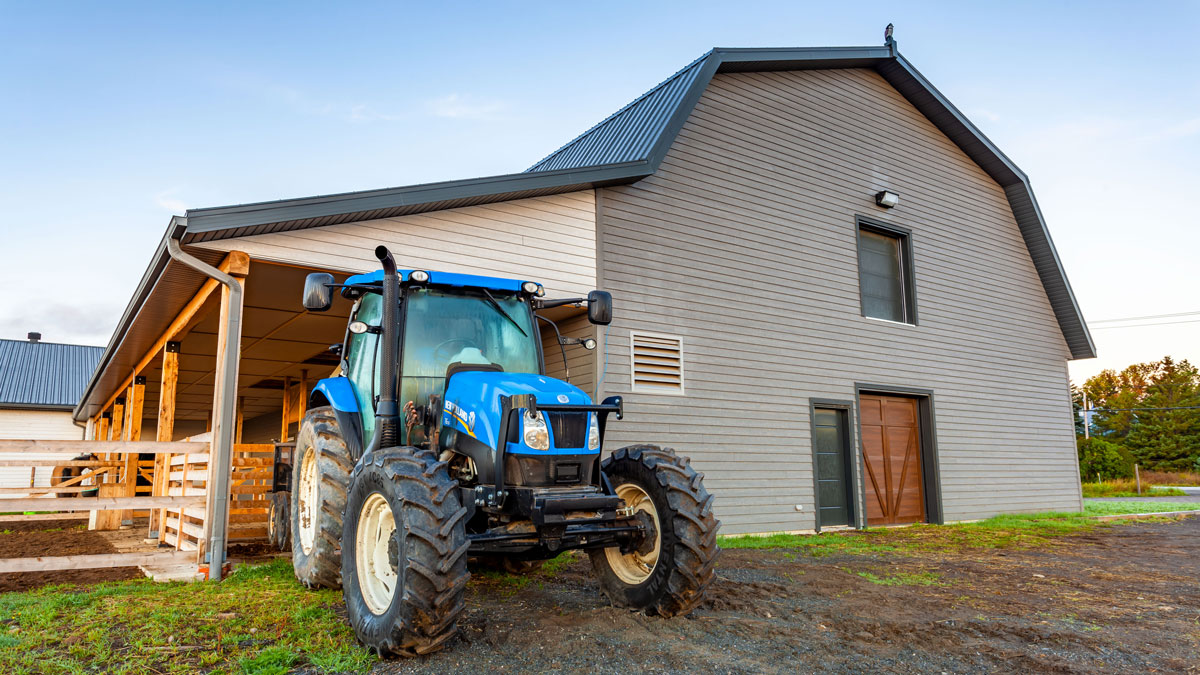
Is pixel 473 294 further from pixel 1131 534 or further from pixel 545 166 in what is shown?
pixel 1131 534

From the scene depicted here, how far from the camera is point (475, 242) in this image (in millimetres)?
7660

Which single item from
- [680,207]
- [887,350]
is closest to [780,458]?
[887,350]

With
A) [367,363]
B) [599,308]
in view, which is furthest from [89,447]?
[599,308]

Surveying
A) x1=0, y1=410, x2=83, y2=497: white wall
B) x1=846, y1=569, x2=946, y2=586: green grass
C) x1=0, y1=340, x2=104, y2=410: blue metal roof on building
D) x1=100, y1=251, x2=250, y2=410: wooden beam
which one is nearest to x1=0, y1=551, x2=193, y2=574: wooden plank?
x1=100, y1=251, x2=250, y2=410: wooden beam

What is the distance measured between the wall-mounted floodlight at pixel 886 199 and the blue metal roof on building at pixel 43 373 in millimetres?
24834

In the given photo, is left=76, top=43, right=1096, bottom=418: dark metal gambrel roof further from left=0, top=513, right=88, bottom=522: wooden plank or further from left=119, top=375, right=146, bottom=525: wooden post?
left=0, top=513, right=88, bottom=522: wooden plank

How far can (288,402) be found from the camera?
49.5ft

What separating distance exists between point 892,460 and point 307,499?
882 centimetres

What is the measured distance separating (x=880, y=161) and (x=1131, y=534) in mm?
6665

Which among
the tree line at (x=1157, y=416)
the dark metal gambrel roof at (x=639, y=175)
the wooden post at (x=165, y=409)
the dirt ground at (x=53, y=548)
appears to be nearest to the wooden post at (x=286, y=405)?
the dark metal gambrel roof at (x=639, y=175)

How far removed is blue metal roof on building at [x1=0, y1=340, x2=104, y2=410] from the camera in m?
23.2

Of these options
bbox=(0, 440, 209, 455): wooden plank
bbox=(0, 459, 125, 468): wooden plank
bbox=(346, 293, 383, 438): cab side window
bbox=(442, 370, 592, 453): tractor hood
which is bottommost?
bbox=(0, 459, 125, 468): wooden plank

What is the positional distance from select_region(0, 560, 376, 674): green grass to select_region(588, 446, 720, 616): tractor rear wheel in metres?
1.63

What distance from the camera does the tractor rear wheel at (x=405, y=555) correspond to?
337 cm
